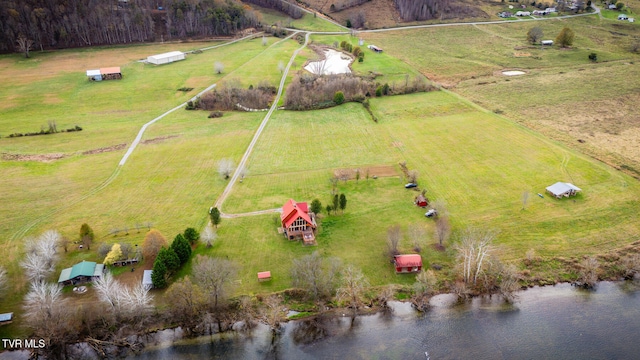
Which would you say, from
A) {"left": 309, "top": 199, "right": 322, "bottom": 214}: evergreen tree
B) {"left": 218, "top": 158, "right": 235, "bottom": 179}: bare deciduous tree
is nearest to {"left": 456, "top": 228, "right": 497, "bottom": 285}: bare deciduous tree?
{"left": 309, "top": 199, "right": 322, "bottom": 214}: evergreen tree

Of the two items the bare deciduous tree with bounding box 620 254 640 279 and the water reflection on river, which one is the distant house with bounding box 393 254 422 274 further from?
the bare deciduous tree with bounding box 620 254 640 279

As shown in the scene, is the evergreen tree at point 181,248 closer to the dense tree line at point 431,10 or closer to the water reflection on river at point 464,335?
the water reflection on river at point 464,335

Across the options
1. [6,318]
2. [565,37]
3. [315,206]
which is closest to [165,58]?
[315,206]

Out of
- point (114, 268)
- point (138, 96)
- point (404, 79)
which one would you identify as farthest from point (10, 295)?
point (404, 79)

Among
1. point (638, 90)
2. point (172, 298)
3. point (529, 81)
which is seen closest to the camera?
point (172, 298)

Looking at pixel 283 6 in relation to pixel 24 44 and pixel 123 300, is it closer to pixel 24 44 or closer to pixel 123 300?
pixel 24 44

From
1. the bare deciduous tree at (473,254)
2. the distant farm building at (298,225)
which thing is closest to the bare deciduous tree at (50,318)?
the distant farm building at (298,225)

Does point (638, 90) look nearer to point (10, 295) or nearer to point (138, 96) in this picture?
point (138, 96)
